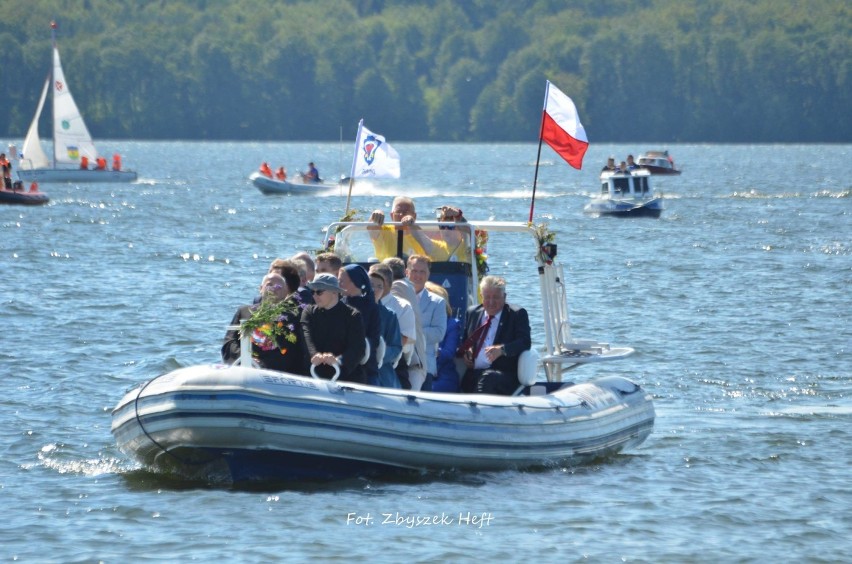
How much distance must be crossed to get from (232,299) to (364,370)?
14.5 meters

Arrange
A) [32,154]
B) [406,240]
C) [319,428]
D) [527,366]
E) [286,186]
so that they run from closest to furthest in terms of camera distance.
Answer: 1. [319,428]
2. [527,366]
3. [406,240]
4. [32,154]
5. [286,186]

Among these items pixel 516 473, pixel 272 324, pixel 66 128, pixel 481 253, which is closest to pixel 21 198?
pixel 66 128

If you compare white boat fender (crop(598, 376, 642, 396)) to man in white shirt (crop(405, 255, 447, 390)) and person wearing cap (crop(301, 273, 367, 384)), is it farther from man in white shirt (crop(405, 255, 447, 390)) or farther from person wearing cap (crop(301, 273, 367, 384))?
person wearing cap (crop(301, 273, 367, 384))

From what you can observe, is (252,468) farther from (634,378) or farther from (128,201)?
(128,201)

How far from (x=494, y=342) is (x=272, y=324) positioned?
221 centimetres

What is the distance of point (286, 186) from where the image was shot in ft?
209

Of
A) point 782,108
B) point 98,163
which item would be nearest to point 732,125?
point 782,108

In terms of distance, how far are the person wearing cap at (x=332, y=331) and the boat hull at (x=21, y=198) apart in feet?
126

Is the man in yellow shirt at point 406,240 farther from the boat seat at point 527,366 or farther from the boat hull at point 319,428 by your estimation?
the boat hull at point 319,428

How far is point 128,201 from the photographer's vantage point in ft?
194

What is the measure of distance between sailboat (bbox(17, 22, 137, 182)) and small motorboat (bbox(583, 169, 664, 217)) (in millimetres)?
23315

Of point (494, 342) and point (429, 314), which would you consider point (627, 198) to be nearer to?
point (494, 342)

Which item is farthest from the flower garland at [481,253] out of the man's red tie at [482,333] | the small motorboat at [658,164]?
the small motorboat at [658,164]

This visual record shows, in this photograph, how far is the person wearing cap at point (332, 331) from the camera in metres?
11.5
